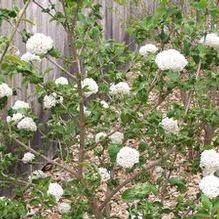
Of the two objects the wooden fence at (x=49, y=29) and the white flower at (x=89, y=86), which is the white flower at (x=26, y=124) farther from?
the wooden fence at (x=49, y=29)

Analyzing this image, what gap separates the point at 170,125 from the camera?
3.11 m

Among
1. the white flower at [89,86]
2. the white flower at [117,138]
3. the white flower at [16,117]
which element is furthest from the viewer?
the white flower at [16,117]

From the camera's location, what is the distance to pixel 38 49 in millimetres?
2920

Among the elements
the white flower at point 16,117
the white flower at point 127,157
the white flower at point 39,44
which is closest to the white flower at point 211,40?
the white flower at point 127,157

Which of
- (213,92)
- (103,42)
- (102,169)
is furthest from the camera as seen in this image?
(213,92)

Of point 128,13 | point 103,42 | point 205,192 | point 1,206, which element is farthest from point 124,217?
point 128,13

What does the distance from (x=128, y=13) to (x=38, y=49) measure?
625 cm

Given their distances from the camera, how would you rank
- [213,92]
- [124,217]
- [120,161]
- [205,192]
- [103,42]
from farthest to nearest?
[213,92], [124,217], [103,42], [120,161], [205,192]

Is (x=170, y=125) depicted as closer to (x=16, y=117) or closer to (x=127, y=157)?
(x=127, y=157)

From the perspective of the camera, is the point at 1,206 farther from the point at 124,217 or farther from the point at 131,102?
the point at 124,217

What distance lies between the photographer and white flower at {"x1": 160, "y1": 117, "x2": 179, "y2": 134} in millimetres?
3105

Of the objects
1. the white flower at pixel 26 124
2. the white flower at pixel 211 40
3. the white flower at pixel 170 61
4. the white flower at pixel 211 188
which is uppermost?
the white flower at pixel 211 40

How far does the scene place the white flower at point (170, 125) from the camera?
3105mm

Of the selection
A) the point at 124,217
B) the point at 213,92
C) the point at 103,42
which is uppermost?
the point at 103,42
